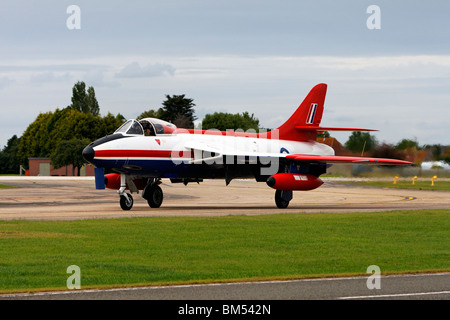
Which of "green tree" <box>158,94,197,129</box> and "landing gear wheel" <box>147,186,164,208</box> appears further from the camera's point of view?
"green tree" <box>158,94,197,129</box>

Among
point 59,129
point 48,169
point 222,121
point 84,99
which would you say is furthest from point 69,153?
point 84,99

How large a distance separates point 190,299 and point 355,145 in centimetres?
3218

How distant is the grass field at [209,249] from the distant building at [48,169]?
257 feet

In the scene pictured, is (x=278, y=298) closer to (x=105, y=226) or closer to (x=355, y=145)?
(x=105, y=226)

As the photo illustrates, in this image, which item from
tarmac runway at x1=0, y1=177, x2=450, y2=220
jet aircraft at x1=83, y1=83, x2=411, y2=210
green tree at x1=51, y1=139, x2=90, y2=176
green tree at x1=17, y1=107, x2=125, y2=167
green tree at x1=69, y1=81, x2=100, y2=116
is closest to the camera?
tarmac runway at x1=0, y1=177, x2=450, y2=220

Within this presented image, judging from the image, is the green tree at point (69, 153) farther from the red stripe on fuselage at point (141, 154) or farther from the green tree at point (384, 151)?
the red stripe on fuselage at point (141, 154)

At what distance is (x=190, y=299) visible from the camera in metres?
10.0

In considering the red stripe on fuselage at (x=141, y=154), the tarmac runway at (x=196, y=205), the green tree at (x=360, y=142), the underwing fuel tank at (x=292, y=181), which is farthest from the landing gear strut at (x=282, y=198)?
the green tree at (x=360, y=142)

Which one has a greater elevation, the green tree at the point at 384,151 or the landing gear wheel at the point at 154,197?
the green tree at the point at 384,151

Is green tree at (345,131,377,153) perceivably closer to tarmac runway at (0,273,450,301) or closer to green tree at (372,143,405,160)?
green tree at (372,143,405,160)

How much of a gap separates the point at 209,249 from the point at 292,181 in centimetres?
1391

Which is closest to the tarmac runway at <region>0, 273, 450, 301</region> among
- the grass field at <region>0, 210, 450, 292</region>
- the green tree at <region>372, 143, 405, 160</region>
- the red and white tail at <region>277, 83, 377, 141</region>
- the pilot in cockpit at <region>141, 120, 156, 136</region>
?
the grass field at <region>0, 210, 450, 292</region>

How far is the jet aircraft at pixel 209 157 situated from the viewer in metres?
26.7

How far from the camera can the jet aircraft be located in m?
26.7
